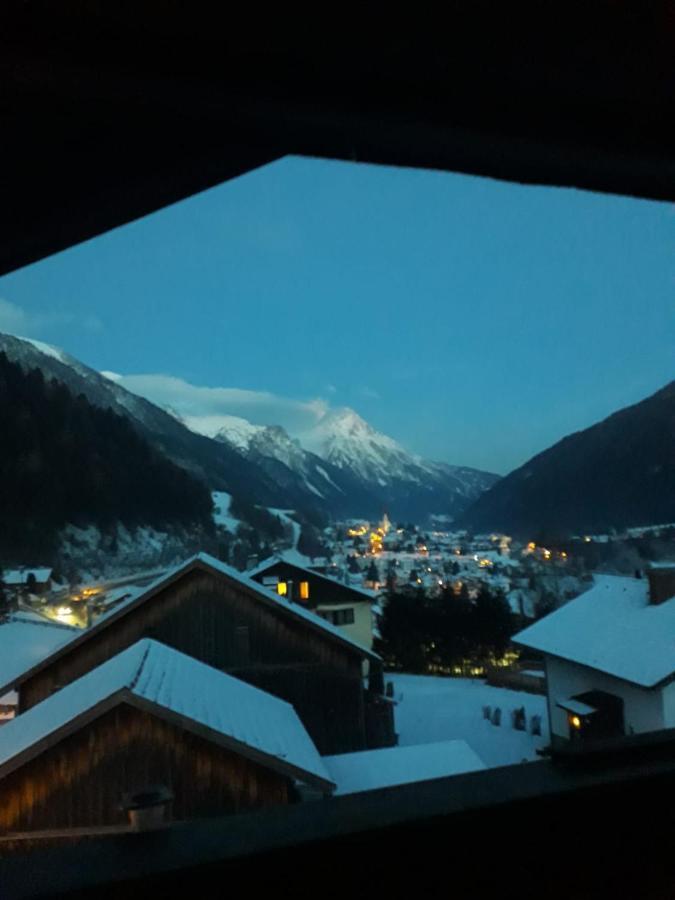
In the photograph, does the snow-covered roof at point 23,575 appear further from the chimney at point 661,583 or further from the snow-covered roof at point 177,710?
the chimney at point 661,583

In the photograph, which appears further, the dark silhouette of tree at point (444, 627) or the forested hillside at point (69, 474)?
the dark silhouette of tree at point (444, 627)

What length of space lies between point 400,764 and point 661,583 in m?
1.95

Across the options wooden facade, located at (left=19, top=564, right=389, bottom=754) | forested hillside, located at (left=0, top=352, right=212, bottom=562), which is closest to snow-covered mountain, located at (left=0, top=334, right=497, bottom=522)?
forested hillside, located at (left=0, top=352, right=212, bottom=562)

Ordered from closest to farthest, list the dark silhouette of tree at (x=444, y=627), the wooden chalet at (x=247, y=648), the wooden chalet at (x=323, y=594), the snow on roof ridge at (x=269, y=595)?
the dark silhouette of tree at (x=444, y=627) < the wooden chalet at (x=247, y=648) < the snow on roof ridge at (x=269, y=595) < the wooden chalet at (x=323, y=594)

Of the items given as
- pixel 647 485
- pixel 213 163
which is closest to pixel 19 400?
pixel 213 163

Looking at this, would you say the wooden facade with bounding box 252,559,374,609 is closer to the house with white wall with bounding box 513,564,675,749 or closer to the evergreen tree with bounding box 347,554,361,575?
the evergreen tree with bounding box 347,554,361,575

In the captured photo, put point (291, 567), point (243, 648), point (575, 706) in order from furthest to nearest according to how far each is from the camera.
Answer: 1. point (291, 567)
2. point (243, 648)
3. point (575, 706)

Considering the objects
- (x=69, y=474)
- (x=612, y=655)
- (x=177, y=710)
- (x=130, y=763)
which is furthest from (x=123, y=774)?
(x=612, y=655)

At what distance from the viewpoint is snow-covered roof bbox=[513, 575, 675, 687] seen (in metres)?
3.23

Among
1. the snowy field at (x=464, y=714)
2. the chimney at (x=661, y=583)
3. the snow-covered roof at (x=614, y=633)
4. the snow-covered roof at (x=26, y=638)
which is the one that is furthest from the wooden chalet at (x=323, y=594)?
the chimney at (x=661, y=583)

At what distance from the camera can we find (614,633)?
3.99 m

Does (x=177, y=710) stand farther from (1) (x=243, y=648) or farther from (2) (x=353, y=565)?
(1) (x=243, y=648)

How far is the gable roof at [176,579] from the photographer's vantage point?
15.7 ft

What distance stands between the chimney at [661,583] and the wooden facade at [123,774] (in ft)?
6.52
